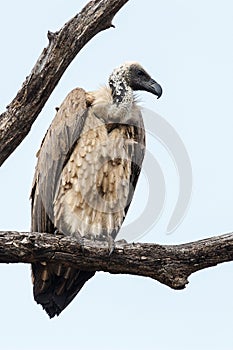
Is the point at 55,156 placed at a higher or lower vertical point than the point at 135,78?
lower

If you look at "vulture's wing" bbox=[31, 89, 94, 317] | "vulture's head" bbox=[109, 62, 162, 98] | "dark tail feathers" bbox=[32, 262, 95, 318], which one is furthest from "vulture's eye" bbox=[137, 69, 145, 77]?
"dark tail feathers" bbox=[32, 262, 95, 318]

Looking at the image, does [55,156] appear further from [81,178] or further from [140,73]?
[140,73]

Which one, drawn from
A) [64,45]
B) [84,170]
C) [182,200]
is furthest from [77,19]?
[182,200]

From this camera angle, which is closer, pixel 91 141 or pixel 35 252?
pixel 35 252

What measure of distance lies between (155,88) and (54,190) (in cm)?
153

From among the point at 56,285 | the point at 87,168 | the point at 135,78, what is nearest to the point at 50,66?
the point at 87,168

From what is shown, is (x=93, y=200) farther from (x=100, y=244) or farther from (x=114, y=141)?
(x=100, y=244)

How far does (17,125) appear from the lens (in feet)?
21.2

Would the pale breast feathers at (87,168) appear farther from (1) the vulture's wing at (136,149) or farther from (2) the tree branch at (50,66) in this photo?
(2) the tree branch at (50,66)

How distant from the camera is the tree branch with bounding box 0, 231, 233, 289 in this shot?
5910 millimetres

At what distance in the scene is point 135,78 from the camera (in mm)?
8109

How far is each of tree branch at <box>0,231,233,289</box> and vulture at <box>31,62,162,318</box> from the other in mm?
1037

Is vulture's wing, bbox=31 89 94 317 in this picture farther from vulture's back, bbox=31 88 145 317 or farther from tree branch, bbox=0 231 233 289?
tree branch, bbox=0 231 233 289

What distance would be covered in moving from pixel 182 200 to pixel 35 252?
1821mm
